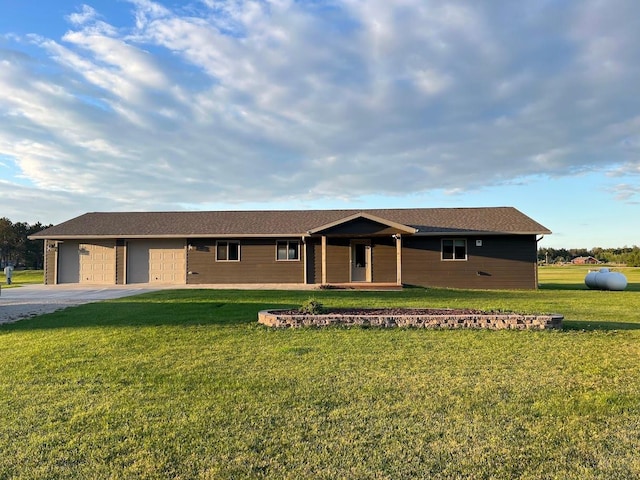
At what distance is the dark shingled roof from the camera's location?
812 inches

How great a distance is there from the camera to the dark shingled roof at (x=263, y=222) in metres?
20.6

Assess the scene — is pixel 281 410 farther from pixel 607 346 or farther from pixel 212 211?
pixel 212 211

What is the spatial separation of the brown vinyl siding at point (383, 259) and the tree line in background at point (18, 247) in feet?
134

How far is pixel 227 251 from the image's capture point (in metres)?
21.4

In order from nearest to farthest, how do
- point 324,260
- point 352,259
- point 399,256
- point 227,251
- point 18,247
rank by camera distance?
point 399,256, point 324,260, point 352,259, point 227,251, point 18,247

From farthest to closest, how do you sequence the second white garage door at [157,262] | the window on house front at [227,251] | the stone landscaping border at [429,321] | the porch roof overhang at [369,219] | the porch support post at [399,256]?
1. the second white garage door at [157,262]
2. the window on house front at [227,251]
3. the porch support post at [399,256]
4. the porch roof overhang at [369,219]
5. the stone landscaping border at [429,321]

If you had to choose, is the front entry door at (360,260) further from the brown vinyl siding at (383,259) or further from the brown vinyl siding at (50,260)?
the brown vinyl siding at (50,260)

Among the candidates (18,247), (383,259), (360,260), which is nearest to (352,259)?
(360,260)

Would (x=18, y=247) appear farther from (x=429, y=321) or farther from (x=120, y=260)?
(x=429, y=321)

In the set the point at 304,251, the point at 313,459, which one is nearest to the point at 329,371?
the point at 313,459

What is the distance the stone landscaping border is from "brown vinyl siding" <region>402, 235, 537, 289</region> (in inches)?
455

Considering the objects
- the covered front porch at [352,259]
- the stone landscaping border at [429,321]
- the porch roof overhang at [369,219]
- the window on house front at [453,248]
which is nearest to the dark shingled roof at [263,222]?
the window on house front at [453,248]

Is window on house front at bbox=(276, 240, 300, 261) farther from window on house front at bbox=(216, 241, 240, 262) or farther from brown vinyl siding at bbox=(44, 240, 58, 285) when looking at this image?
brown vinyl siding at bbox=(44, 240, 58, 285)

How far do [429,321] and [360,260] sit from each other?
12350 mm
